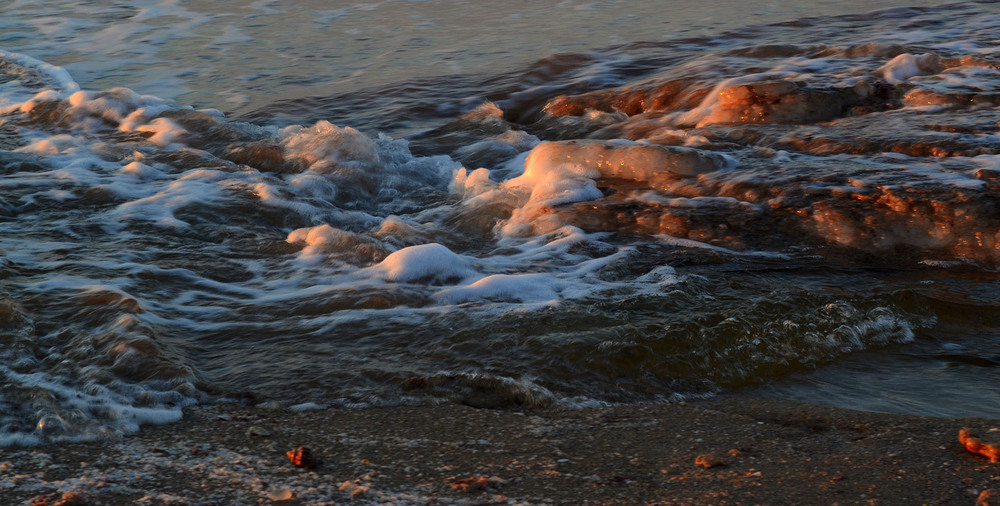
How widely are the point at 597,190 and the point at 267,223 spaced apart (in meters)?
1.79

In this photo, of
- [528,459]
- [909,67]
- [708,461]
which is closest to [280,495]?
[528,459]

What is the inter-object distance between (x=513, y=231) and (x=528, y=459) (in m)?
2.31

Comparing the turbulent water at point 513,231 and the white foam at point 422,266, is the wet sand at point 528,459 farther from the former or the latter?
the white foam at point 422,266

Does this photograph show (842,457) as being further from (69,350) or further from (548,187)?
(548,187)

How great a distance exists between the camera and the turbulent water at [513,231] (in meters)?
2.97

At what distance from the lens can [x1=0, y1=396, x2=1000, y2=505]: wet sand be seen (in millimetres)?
2156

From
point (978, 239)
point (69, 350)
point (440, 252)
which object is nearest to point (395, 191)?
point (440, 252)

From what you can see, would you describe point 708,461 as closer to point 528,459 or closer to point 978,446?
point 528,459

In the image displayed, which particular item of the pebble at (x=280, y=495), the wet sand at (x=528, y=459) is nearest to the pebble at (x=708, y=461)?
the wet sand at (x=528, y=459)

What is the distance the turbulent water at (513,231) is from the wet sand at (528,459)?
6.5 inches

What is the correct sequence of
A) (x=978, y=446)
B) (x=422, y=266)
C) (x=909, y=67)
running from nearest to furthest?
(x=978, y=446) < (x=422, y=266) < (x=909, y=67)

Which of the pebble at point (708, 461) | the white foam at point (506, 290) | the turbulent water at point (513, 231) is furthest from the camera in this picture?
the white foam at point (506, 290)

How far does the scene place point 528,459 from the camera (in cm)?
239

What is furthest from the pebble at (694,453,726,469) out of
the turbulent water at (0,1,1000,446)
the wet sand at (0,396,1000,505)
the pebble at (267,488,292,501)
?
the pebble at (267,488,292,501)
